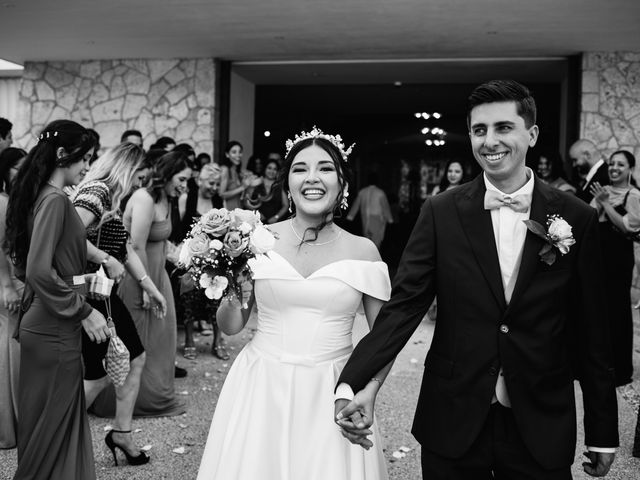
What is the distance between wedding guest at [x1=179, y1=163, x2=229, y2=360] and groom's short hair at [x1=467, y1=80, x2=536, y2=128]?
4434 mm

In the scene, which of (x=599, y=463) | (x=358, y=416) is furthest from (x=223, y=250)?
(x=599, y=463)

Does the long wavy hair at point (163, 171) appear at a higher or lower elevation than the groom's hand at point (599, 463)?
higher

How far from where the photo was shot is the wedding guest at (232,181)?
9.70 m

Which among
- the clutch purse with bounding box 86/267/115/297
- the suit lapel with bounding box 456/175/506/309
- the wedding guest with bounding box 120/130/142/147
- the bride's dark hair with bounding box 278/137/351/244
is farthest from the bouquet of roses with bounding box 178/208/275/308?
the wedding guest with bounding box 120/130/142/147

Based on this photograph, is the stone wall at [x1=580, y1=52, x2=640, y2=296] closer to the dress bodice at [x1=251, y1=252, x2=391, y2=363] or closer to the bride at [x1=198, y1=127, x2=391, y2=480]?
the bride at [x1=198, y1=127, x2=391, y2=480]

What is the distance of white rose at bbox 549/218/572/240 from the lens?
2225mm

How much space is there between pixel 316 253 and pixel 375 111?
1724 centimetres

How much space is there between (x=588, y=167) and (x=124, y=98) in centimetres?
799

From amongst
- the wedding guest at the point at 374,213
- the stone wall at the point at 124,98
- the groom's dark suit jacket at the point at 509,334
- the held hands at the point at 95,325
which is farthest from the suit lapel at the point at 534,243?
the wedding guest at the point at 374,213

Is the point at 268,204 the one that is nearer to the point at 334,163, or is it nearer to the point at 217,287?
the point at 334,163

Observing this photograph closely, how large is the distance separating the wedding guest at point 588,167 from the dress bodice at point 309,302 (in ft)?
14.0

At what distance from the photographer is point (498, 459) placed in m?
2.30

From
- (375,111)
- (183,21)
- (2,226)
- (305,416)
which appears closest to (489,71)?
(183,21)

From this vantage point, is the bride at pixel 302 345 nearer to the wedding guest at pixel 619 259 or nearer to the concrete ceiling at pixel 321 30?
the wedding guest at pixel 619 259
